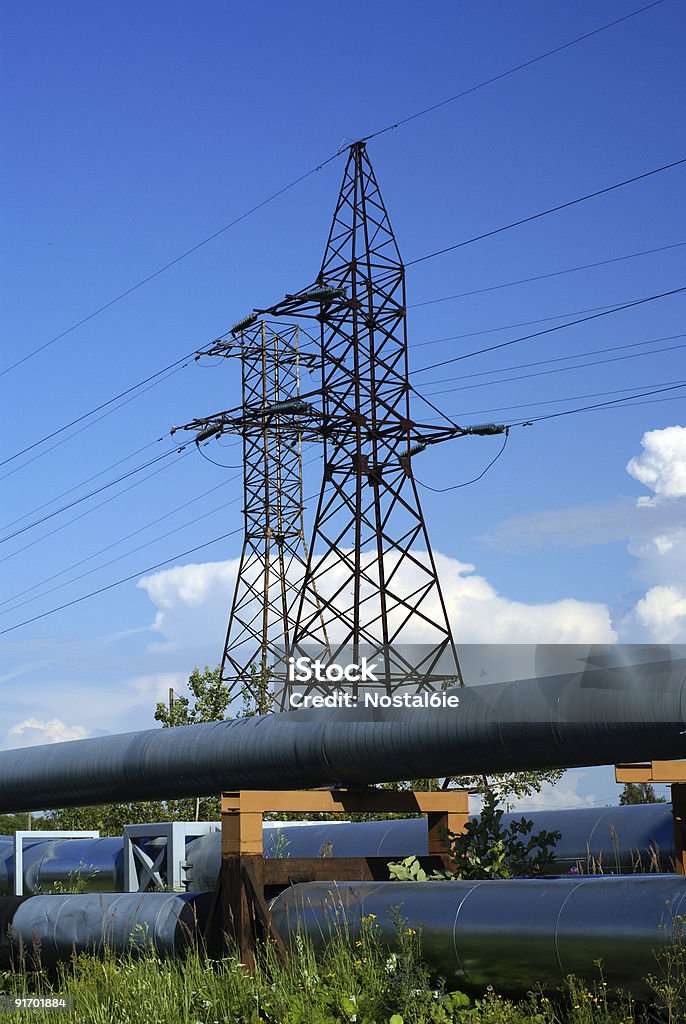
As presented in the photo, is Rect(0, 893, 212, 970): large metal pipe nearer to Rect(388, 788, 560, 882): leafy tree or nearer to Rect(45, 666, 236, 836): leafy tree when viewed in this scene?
Rect(388, 788, 560, 882): leafy tree

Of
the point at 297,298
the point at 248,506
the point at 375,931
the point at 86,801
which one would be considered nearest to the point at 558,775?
the point at 248,506

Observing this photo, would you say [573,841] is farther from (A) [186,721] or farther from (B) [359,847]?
(A) [186,721]

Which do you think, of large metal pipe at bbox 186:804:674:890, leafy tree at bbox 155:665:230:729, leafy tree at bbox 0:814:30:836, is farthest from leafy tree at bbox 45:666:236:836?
leafy tree at bbox 0:814:30:836

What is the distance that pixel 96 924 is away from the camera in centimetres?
1181

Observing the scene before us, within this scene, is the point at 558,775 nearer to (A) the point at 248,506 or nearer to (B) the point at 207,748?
(A) the point at 248,506

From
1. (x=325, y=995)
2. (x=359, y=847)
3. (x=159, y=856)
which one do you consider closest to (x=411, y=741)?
(x=325, y=995)

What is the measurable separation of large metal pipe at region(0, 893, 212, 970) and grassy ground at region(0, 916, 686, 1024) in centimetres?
33

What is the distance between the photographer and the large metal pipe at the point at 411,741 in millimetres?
9039

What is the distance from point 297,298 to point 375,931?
18.6 metres

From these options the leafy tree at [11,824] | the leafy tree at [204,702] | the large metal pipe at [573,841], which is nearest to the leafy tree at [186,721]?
the leafy tree at [204,702]

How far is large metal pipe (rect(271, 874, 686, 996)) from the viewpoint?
7.05 metres

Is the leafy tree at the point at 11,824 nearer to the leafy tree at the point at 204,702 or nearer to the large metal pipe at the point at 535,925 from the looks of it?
the leafy tree at the point at 204,702

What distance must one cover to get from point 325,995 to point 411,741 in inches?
106

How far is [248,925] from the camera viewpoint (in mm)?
9977
